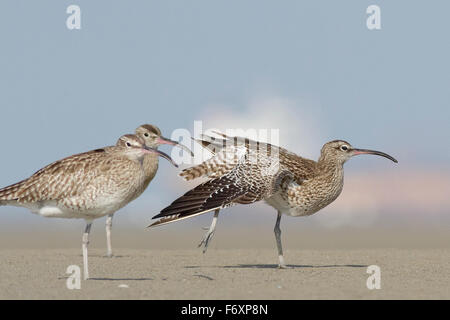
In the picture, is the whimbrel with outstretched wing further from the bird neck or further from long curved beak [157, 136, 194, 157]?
the bird neck

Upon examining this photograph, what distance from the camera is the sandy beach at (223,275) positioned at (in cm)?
1399

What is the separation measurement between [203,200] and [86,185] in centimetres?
211

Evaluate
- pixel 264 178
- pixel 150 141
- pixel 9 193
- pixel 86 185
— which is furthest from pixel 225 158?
pixel 9 193

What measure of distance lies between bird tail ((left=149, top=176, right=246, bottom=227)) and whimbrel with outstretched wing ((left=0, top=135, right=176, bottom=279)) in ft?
2.94

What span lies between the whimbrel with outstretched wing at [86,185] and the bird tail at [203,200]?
0.90 m

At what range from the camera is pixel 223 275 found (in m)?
16.2

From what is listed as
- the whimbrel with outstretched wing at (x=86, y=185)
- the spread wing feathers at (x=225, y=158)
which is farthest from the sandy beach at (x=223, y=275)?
the spread wing feathers at (x=225, y=158)

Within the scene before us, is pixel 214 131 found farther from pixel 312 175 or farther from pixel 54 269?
pixel 54 269

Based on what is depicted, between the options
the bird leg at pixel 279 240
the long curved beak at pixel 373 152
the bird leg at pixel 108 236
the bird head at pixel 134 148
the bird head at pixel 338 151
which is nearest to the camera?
the bird head at pixel 134 148

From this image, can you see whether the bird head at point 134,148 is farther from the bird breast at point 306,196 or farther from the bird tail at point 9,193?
the bird breast at point 306,196

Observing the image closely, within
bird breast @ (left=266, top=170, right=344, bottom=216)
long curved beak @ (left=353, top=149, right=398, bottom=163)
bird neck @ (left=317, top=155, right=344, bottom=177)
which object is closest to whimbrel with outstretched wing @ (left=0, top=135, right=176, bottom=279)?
bird breast @ (left=266, top=170, right=344, bottom=216)

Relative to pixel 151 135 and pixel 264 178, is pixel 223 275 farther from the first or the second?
pixel 151 135

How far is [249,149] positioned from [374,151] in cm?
314

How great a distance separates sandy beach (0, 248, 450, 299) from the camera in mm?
13992
